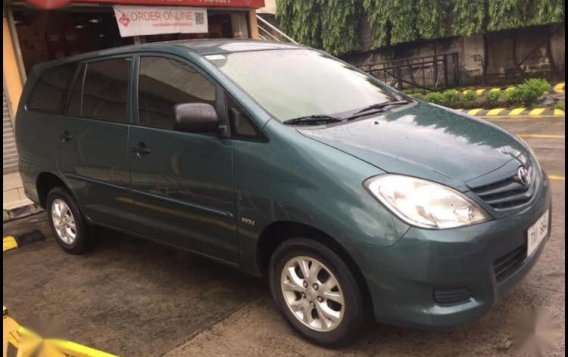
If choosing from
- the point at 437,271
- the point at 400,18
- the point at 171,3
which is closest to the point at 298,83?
the point at 437,271

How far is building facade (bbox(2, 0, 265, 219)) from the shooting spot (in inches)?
303

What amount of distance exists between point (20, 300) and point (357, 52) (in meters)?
16.2

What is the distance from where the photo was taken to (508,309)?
10.0ft

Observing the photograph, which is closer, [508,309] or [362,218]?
[362,218]

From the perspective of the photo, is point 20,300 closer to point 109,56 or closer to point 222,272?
point 222,272

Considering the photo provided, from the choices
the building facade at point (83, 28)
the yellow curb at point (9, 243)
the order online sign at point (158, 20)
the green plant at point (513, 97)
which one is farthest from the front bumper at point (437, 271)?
the green plant at point (513, 97)

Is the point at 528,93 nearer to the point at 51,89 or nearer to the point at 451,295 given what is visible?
the point at 51,89

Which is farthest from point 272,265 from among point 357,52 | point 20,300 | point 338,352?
point 357,52

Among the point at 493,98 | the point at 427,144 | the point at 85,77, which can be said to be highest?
the point at 85,77

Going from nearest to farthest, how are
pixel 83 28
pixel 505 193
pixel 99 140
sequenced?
pixel 505 193 → pixel 99 140 → pixel 83 28

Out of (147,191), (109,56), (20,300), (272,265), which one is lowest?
(20,300)

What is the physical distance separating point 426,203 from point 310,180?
1.90 feet

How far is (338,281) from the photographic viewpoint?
266 centimetres

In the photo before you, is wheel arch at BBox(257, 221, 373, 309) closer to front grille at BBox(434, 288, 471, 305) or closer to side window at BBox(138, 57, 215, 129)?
front grille at BBox(434, 288, 471, 305)
